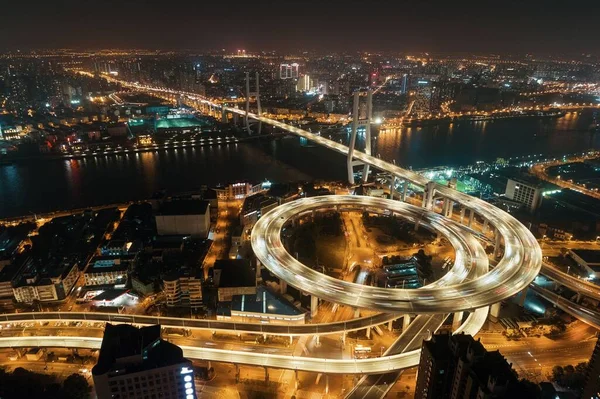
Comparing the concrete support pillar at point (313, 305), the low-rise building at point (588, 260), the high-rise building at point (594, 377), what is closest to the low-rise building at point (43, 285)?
the concrete support pillar at point (313, 305)

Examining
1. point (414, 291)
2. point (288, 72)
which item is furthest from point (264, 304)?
A: point (288, 72)

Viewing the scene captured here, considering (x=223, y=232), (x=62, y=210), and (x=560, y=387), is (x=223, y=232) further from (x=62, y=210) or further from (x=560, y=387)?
(x=560, y=387)

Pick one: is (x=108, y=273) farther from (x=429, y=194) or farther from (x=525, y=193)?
(x=525, y=193)

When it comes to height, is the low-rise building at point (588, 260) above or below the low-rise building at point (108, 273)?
above

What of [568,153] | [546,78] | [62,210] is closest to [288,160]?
[62,210]

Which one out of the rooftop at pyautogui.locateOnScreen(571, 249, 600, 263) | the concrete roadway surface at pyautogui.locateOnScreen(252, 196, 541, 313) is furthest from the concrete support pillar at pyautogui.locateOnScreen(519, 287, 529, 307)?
the rooftop at pyautogui.locateOnScreen(571, 249, 600, 263)

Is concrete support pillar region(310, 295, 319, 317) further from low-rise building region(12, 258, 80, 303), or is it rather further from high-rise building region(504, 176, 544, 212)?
high-rise building region(504, 176, 544, 212)

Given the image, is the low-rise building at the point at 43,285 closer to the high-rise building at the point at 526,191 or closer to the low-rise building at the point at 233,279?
the low-rise building at the point at 233,279

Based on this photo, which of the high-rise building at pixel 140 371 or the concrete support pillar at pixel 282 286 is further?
the concrete support pillar at pixel 282 286
